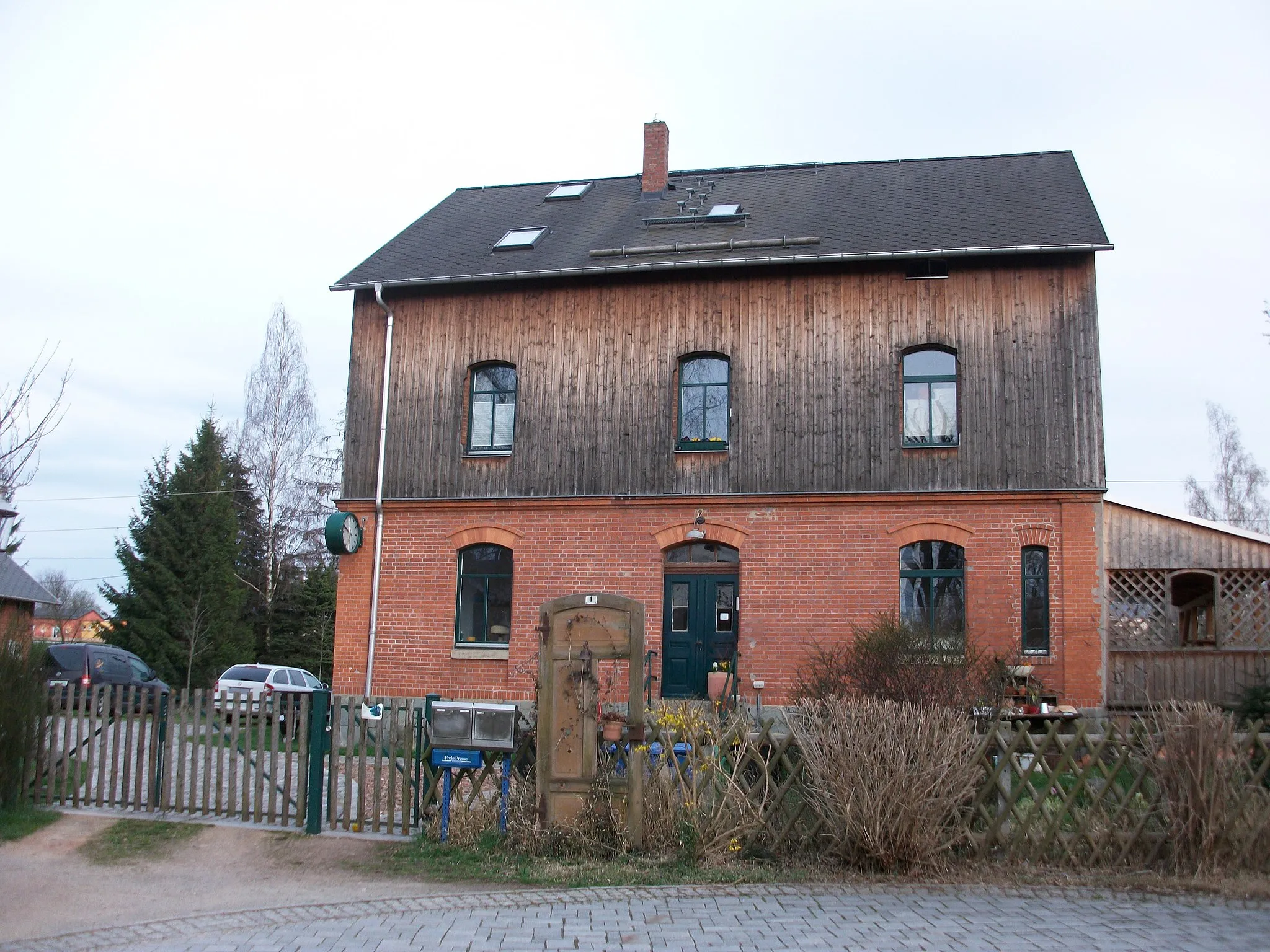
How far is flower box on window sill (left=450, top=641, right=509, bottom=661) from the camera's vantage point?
18391 millimetres

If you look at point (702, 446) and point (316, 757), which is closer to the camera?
point (316, 757)

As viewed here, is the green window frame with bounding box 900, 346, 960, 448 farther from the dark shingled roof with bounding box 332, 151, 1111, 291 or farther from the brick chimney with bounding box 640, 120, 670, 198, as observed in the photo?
the brick chimney with bounding box 640, 120, 670, 198

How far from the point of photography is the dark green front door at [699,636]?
1783 cm

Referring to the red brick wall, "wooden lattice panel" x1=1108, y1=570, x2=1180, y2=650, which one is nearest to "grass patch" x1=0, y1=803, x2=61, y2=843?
the red brick wall

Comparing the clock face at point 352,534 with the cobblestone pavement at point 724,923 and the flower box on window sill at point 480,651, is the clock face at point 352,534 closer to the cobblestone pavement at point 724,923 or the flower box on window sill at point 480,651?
the flower box on window sill at point 480,651

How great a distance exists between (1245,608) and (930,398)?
5867mm

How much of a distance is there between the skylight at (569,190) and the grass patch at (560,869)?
16.4 metres

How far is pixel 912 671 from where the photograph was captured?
1153cm

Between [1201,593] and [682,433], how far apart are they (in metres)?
9.69

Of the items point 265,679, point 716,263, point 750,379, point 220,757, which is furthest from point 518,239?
point 220,757

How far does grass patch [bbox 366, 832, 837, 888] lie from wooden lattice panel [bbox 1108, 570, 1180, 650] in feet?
36.0

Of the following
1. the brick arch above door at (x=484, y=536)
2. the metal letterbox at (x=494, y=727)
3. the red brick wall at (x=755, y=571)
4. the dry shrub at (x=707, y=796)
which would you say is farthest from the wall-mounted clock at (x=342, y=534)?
the dry shrub at (x=707, y=796)

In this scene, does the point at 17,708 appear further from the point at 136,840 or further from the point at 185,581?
the point at 185,581

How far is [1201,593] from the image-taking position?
19391 millimetres
